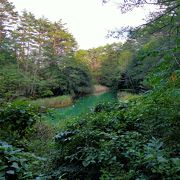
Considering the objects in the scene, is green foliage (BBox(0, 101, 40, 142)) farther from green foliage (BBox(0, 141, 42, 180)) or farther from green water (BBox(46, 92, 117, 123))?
green foliage (BBox(0, 141, 42, 180))

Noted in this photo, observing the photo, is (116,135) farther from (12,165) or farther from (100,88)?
(100,88)

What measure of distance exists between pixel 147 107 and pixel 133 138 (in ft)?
2.27

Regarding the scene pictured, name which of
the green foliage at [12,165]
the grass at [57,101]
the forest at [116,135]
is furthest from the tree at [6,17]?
the green foliage at [12,165]

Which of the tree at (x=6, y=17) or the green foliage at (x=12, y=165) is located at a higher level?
the tree at (x=6, y=17)

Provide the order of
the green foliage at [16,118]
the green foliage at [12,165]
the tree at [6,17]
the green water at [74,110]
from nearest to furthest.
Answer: the green foliage at [12,165]
the green foliage at [16,118]
the green water at [74,110]
the tree at [6,17]

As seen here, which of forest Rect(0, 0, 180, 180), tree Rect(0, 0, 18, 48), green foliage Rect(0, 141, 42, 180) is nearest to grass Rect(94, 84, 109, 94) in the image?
tree Rect(0, 0, 18, 48)

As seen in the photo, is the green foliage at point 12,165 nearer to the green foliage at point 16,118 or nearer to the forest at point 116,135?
the forest at point 116,135

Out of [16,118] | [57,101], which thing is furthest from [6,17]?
[16,118]

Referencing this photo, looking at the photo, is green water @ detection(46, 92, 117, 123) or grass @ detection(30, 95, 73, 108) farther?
grass @ detection(30, 95, 73, 108)

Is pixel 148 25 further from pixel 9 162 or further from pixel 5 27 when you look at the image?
pixel 5 27

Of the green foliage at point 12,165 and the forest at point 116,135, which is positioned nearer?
the green foliage at point 12,165

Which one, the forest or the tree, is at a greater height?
the tree

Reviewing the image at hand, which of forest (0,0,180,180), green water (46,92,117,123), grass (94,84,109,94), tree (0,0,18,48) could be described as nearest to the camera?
forest (0,0,180,180)

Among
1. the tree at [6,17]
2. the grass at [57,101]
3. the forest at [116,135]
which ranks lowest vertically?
the grass at [57,101]
